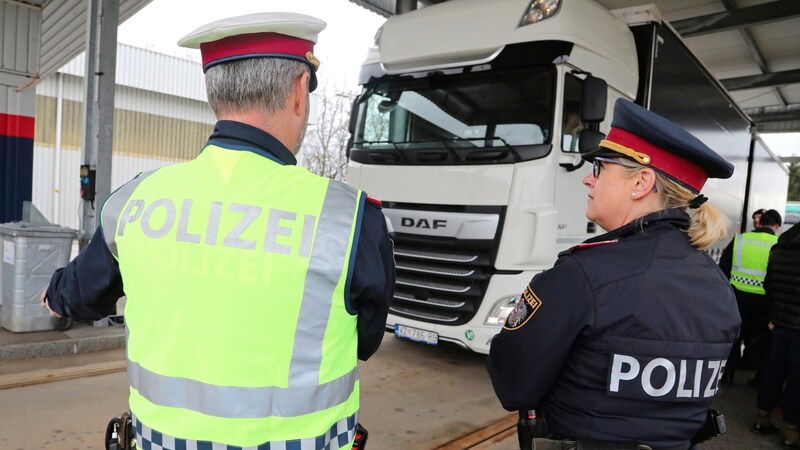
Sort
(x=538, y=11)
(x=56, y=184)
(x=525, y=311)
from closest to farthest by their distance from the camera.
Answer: (x=525, y=311)
(x=538, y=11)
(x=56, y=184)

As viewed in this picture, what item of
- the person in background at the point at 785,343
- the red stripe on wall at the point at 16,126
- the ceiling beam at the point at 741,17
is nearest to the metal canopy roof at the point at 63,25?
the red stripe on wall at the point at 16,126

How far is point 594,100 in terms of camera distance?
169 inches

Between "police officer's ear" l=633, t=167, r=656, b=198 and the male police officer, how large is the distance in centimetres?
83

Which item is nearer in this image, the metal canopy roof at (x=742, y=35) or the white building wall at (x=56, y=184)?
the metal canopy roof at (x=742, y=35)

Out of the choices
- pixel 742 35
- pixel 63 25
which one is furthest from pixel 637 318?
pixel 742 35

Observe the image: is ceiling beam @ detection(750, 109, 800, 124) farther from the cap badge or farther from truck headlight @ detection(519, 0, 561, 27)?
the cap badge

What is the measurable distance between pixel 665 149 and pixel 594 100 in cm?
289

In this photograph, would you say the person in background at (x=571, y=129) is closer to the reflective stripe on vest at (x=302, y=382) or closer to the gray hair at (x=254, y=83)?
the gray hair at (x=254, y=83)

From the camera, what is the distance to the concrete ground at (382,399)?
3680mm

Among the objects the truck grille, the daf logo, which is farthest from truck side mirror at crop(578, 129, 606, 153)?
the daf logo

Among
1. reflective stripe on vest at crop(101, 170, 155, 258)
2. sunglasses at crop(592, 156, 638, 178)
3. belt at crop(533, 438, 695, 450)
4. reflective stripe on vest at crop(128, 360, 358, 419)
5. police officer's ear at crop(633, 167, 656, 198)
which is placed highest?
sunglasses at crop(592, 156, 638, 178)

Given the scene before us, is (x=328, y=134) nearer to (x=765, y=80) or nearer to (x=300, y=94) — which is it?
(x=765, y=80)

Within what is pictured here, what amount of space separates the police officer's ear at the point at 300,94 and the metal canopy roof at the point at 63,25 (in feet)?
25.2

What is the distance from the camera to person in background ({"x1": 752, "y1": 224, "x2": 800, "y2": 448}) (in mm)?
4090
